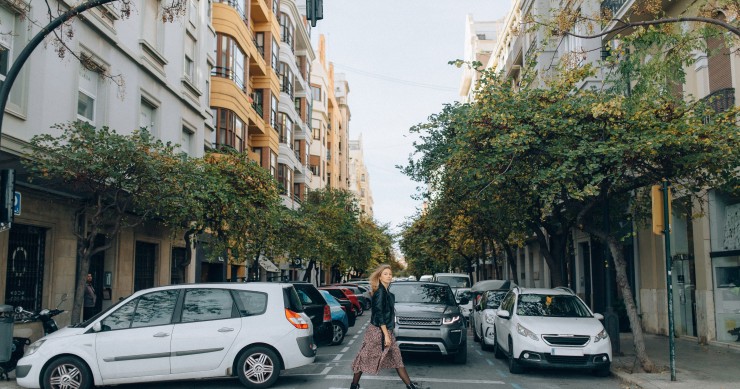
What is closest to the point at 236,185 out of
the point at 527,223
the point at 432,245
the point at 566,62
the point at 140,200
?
the point at 140,200

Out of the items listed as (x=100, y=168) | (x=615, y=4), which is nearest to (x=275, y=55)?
(x=615, y=4)

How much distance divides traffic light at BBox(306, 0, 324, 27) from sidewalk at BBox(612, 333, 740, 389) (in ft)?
26.1

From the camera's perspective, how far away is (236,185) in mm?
19516

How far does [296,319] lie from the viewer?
11227 millimetres

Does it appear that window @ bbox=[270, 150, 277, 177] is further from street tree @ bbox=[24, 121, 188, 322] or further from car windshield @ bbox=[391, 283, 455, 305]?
street tree @ bbox=[24, 121, 188, 322]

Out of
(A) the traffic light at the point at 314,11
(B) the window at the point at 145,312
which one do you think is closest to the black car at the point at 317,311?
(B) the window at the point at 145,312

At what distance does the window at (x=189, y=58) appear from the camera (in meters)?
24.9

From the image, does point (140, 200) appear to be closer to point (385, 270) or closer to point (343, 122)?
point (385, 270)

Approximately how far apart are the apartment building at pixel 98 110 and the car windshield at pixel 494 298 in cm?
1026

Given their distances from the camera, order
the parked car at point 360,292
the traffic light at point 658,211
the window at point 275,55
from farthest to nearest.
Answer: the window at point 275,55
the parked car at point 360,292
the traffic light at point 658,211

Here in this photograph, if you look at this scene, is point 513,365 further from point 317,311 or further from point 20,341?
point 20,341

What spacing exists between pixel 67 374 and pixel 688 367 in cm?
1132

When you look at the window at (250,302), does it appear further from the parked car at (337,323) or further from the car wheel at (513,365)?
the parked car at (337,323)

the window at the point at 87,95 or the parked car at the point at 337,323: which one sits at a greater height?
the window at the point at 87,95
